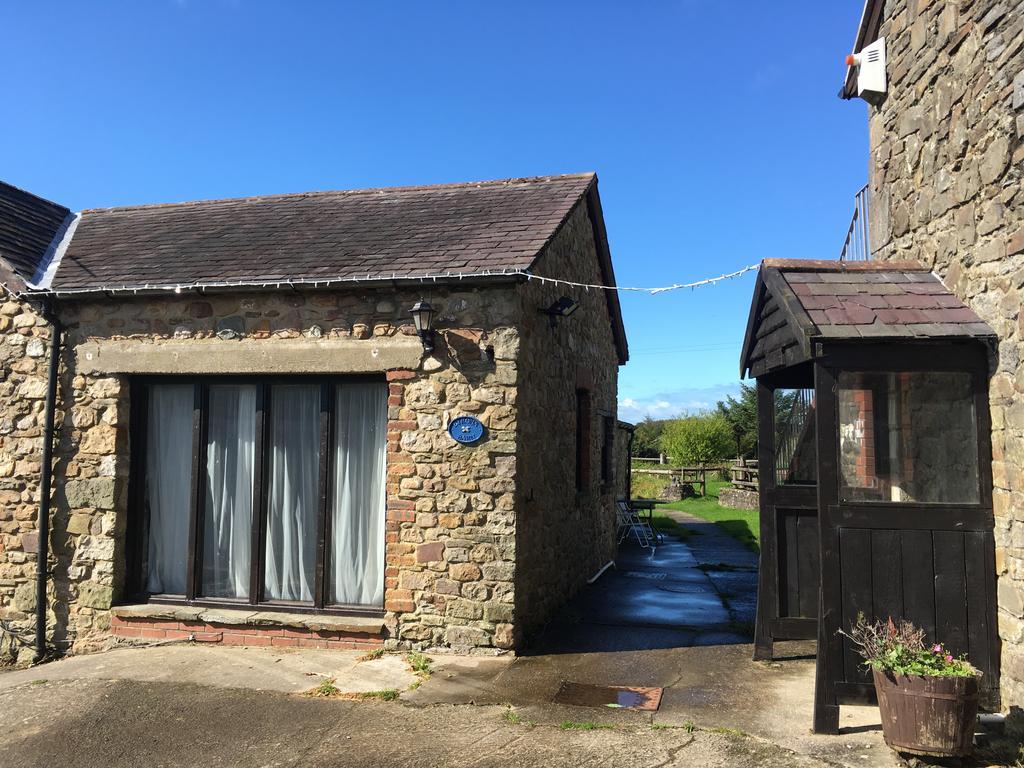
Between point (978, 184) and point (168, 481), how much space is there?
777 centimetres

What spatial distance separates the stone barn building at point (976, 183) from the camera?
4.55 meters

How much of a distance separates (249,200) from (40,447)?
4.29 m

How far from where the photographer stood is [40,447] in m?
7.58

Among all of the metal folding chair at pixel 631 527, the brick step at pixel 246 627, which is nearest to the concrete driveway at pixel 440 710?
the brick step at pixel 246 627

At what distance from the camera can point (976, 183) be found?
506cm

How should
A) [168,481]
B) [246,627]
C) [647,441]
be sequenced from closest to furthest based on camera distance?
1. [246,627]
2. [168,481]
3. [647,441]

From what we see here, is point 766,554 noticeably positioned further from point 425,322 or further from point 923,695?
point 425,322

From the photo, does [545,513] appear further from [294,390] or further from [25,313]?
[25,313]

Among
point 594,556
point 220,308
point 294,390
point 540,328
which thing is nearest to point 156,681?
point 294,390

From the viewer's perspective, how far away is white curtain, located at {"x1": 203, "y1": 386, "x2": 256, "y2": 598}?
297 inches

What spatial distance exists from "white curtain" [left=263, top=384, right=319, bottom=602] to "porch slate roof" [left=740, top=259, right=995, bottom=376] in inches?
177

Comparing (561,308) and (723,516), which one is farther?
(723,516)

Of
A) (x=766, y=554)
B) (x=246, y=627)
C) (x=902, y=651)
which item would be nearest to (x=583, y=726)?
(x=902, y=651)

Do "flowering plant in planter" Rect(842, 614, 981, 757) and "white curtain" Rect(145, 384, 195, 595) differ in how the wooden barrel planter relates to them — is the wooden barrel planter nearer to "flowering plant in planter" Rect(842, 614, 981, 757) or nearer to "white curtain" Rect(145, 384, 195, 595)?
"flowering plant in planter" Rect(842, 614, 981, 757)
